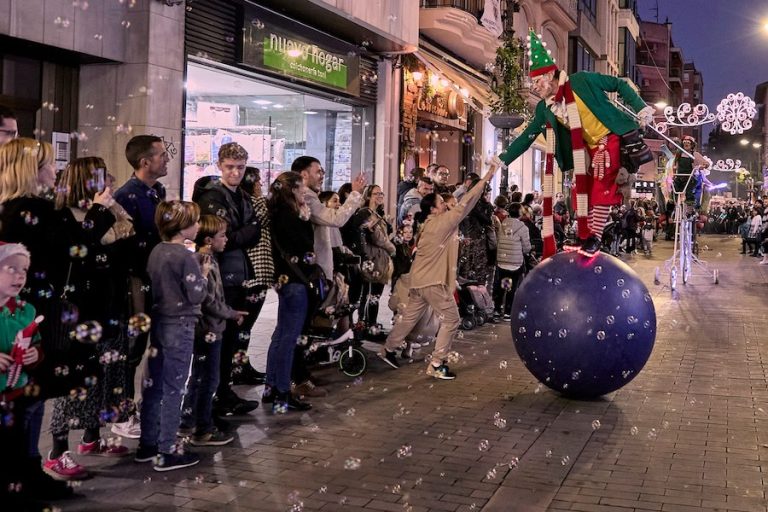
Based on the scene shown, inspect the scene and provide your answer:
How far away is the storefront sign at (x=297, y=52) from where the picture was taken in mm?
14055

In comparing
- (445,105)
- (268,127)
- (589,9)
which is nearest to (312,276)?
(268,127)

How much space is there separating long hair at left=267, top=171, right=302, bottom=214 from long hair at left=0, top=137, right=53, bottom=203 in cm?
241

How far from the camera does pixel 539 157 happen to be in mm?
35000

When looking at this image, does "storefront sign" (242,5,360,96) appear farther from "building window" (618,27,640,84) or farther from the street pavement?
"building window" (618,27,640,84)

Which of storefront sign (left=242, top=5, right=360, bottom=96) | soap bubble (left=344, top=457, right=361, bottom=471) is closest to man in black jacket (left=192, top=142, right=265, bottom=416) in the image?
soap bubble (left=344, top=457, right=361, bottom=471)

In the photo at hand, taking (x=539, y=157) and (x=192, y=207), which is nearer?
(x=192, y=207)

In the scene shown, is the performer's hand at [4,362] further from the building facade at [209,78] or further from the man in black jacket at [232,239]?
the building facade at [209,78]

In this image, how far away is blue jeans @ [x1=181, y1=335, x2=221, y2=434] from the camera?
6074 mm

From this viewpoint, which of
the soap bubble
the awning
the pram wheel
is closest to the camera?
the soap bubble

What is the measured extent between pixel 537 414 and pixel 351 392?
164 centimetres

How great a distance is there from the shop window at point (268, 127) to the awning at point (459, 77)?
245 centimetres

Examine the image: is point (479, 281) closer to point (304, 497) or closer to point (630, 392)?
point (630, 392)

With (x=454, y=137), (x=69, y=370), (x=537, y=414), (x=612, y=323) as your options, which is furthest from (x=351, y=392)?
(x=454, y=137)

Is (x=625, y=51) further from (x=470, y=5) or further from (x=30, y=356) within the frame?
(x=30, y=356)
